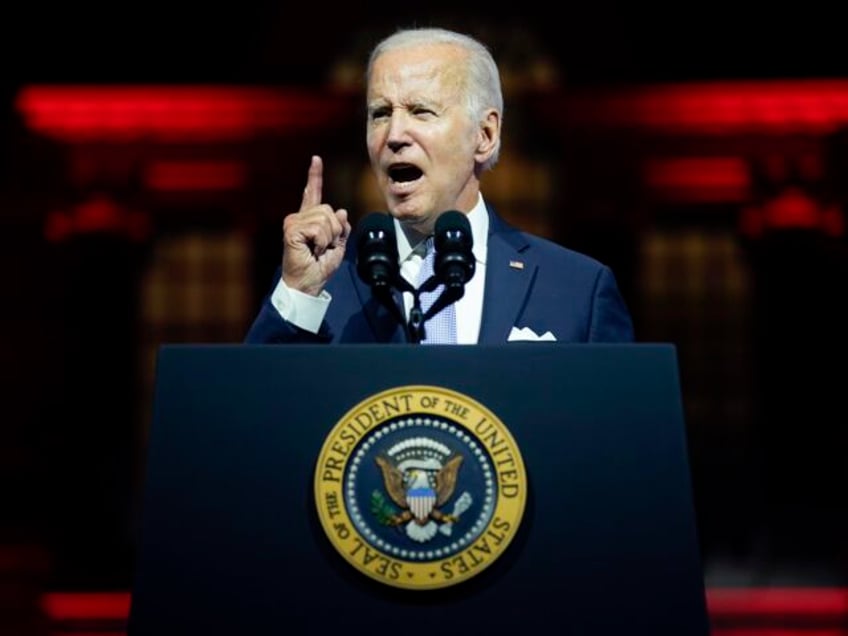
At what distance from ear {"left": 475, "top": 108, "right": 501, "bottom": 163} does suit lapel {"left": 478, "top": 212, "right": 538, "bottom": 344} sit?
124 millimetres

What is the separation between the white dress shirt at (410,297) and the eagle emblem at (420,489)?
437mm

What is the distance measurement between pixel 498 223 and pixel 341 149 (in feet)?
38.1

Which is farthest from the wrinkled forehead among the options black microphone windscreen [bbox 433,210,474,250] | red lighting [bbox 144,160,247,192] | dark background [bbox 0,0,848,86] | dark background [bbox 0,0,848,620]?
red lighting [bbox 144,160,247,192]

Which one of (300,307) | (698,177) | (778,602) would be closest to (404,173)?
(300,307)

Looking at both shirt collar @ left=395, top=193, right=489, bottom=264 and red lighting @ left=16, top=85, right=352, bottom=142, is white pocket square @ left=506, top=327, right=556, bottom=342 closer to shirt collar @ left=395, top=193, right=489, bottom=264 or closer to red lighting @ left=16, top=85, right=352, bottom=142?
shirt collar @ left=395, top=193, right=489, bottom=264

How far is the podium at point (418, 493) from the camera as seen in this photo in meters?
2.02

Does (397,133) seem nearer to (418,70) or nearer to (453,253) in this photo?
(418,70)

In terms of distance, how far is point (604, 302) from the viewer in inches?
107

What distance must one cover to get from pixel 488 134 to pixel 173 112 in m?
11.9

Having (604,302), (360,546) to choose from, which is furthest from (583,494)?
(604,302)

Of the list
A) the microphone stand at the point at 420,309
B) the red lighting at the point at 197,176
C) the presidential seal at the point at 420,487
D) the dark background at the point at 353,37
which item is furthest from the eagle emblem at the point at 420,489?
the red lighting at the point at 197,176

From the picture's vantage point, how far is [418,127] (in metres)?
2.62

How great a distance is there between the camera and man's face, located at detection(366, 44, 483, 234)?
2.61 meters

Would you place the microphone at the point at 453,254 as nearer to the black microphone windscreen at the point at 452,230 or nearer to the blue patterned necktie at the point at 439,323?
the black microphone windscreen at the point at 452,230
